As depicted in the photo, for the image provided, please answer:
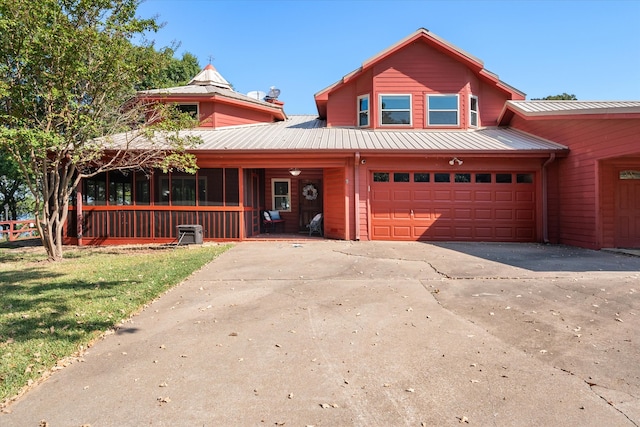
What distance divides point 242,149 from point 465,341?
9193 millimetres

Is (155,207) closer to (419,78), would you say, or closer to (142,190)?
(142,190)

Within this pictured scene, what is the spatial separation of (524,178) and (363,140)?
5699 millimetres

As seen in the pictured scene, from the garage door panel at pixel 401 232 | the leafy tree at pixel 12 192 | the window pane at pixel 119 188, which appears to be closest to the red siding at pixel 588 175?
the garage door panel at pixel 401 232

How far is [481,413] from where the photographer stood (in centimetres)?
248

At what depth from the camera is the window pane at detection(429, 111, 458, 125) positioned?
13531 mm

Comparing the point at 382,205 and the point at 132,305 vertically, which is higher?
the point at 382,205

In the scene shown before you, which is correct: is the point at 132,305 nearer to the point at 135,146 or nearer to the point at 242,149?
the point at 242,149

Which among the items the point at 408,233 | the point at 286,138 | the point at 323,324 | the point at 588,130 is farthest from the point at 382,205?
the point at 323,324

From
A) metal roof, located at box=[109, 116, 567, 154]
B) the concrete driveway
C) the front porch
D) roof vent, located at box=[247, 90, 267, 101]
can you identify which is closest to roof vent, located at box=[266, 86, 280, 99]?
roof vent, located at box=[247, 90, 267, 101]

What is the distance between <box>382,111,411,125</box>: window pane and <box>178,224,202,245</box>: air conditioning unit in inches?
322

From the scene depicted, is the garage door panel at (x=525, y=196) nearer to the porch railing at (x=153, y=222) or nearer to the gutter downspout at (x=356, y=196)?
the gutter downspout at (x=356, y=196)

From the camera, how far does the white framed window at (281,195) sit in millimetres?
15867

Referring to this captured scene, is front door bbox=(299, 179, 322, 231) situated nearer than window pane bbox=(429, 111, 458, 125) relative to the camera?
No

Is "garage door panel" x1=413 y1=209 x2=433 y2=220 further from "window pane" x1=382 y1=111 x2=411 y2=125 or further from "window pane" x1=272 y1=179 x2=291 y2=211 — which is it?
"window pane" x1=272 y1=179 x2=291 y2=211
